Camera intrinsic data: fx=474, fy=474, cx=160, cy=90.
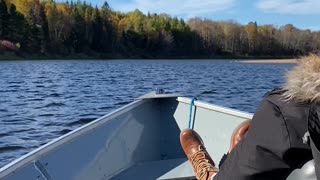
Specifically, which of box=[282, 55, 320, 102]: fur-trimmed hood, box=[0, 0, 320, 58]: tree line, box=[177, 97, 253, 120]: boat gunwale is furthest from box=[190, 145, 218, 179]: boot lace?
box=[0, 0, 320, 58]: tree line

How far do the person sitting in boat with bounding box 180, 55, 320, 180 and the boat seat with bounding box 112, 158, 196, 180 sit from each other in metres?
3.02

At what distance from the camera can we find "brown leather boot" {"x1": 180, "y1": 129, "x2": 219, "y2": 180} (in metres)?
2.63

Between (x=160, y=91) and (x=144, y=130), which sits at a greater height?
(x=160, y=91)

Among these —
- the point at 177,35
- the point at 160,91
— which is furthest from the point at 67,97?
the point at 177,35

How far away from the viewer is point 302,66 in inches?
64.1

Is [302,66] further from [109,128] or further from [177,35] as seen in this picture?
[177,35]

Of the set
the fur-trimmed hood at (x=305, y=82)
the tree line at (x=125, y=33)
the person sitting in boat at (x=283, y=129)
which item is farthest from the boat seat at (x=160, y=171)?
the tree line at (x=125, y=33)

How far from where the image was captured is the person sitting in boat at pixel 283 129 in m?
1.53

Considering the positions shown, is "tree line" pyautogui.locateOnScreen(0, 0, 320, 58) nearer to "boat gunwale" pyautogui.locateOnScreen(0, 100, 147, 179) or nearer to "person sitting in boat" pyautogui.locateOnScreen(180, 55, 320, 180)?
"boat gunwale" pyautogui.locateOnScreen(0, 100, 147, 179)

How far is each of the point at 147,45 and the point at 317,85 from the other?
330 ft

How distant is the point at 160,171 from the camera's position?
16.0ft

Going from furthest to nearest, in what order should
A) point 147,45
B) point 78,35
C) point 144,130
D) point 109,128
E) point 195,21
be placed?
point 195,21 < point 147,45 < point 78,35 < point 144,130 < point 109,128

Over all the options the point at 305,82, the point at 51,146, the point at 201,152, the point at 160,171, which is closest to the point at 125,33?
the point at 160,171

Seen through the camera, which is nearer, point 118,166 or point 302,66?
point 302,66
